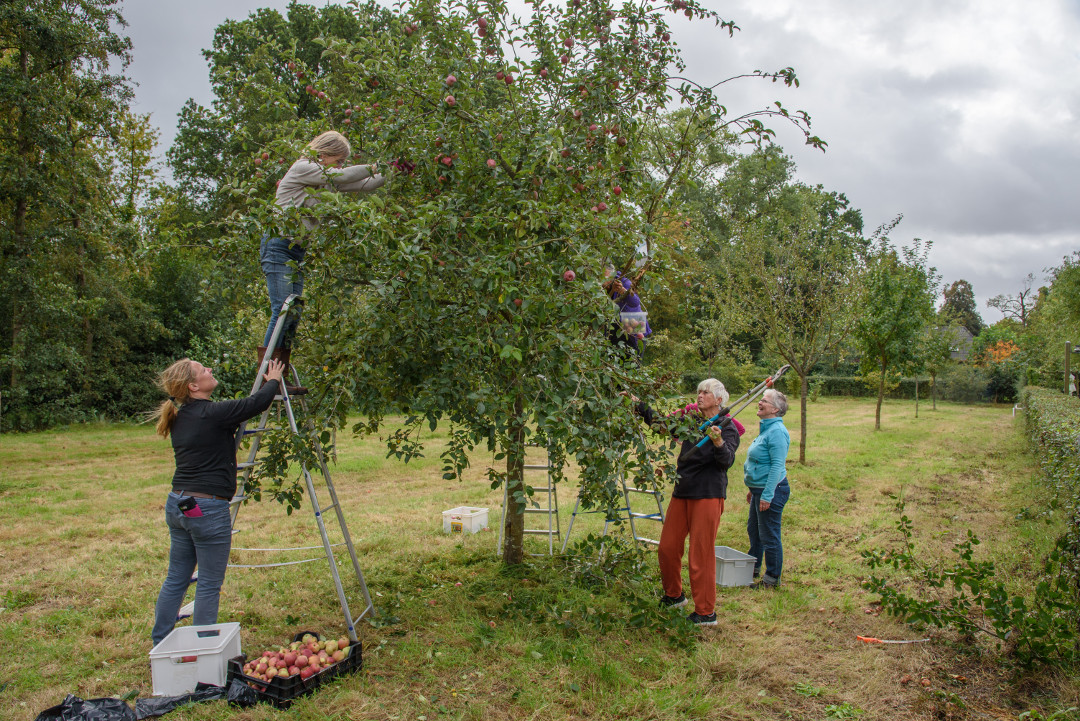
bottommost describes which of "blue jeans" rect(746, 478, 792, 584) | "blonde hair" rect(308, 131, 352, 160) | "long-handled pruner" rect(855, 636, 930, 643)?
"long-handled pruner" rect(855, 636, 930, 643)

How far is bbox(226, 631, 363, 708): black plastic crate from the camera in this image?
3.46 meters

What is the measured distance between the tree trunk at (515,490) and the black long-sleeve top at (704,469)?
91 cm

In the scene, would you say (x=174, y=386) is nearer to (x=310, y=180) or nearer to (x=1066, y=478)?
(x=310, y=180)

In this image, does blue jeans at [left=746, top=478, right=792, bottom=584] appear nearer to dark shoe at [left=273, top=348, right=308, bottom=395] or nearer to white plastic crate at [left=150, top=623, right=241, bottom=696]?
dark shoe at [left=273, top=348, right=308, bottom=395]

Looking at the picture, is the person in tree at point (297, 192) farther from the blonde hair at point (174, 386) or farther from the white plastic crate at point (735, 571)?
the white plastic crate at point (735, 571)

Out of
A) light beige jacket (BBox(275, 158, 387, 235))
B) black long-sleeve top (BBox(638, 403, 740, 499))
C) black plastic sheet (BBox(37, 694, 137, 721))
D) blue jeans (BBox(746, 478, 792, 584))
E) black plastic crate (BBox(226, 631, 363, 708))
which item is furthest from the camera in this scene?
blue jeans (BBox(746, 478, 792, 584))

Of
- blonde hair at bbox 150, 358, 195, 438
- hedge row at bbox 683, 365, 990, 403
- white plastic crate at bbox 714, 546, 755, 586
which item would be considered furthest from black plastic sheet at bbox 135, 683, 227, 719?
hedge row at bbox 683, 365, 990, 403

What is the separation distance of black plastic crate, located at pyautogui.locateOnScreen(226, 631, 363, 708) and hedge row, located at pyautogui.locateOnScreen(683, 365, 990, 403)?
2172cm

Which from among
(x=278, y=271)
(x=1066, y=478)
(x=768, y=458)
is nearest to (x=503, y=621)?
(x=768, y=458)

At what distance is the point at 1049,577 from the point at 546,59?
504cm

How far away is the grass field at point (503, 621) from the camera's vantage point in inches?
143

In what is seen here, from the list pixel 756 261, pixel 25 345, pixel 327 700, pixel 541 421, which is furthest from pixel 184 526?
pixel 25 345

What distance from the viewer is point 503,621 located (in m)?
4.67

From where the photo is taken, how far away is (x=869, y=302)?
15844mm
